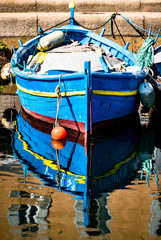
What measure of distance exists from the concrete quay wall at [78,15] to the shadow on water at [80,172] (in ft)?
17.7

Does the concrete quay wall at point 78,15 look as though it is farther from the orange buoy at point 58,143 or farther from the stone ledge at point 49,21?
the orange buoy at point 58,143

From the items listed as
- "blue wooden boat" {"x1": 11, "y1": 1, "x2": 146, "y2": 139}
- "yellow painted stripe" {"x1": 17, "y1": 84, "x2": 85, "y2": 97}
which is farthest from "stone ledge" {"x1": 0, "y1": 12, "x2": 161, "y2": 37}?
"yellow painted stripe" {"x1": 17, "y1": 84, "x2": 85, "y2": 97}

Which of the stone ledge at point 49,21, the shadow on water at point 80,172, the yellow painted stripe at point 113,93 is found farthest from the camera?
the stone ledge at point 49,21

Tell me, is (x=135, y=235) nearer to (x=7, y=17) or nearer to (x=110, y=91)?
(x=110, y=91)

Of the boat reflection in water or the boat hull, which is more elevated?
the boat hull

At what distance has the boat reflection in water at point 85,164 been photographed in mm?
4414

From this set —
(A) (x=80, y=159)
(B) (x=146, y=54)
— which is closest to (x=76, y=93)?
(A) (x=80, y=159)

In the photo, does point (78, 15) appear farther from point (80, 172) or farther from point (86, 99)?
point (80, 172)

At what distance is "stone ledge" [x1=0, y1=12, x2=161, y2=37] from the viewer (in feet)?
43.3

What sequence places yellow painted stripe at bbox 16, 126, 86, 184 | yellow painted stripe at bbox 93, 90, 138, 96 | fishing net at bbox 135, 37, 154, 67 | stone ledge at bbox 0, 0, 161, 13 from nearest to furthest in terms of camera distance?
yellow painted stripe at bbox 16, 126, 86, 184 → yellow painted stripe at bbox 93, 90, 138, 96 → fishing net at bbox 135, 37, 154, 67 → stone ledge at bbox 0, 0, 161, 13

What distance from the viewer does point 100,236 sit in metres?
3.76

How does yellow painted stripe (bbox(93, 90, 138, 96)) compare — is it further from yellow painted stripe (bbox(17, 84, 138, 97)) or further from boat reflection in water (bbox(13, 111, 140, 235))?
boat reflection in water (bbox(13, 111, 140, 235))

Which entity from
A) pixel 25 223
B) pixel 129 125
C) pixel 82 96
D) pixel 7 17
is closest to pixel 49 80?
pixel 82 96

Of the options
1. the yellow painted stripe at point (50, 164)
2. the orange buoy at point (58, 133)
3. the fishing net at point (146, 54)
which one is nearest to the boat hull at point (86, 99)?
the orange buoy at point (58, 133)
